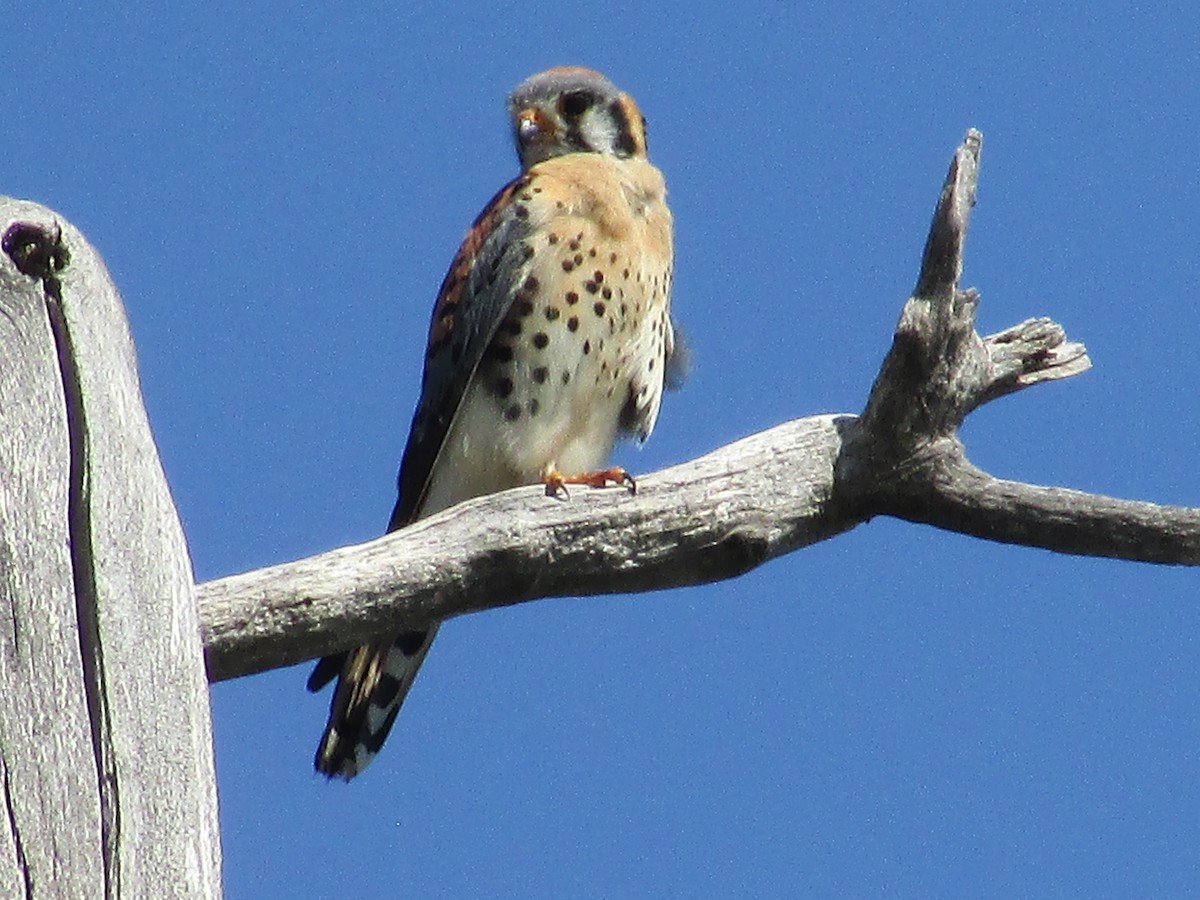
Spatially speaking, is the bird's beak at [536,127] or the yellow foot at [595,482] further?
the bird's beak at [536,127]

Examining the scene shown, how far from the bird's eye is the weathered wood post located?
326 centimetres

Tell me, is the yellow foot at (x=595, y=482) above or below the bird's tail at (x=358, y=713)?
above

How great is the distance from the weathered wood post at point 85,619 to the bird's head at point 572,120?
126 inches

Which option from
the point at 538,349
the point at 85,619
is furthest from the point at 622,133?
the point at 85,619

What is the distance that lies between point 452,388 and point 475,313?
0.72 ft

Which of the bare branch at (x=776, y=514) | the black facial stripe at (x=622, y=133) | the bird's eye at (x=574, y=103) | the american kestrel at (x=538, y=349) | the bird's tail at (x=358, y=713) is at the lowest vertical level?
the bird's tail at (x=358, y=713)

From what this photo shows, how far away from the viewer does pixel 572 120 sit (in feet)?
20.4

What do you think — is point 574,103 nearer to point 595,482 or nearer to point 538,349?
point 538,349

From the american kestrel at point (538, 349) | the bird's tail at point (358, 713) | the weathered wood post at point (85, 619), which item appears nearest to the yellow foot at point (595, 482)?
the bird's tail at point (358, 713)

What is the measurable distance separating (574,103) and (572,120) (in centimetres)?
6

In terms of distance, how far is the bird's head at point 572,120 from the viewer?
618 cm

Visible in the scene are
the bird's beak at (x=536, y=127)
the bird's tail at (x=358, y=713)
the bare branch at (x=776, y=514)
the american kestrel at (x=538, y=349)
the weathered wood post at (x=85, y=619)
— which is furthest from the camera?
the bird's beak at (x=536, y=127)

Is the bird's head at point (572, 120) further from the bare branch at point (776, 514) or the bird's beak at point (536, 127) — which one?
the bare branch at point (776, 514)

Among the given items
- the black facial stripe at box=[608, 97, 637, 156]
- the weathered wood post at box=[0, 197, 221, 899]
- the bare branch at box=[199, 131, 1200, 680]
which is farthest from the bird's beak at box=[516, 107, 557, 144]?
the weathered wood post at box=[0, 197, 221, 899]
